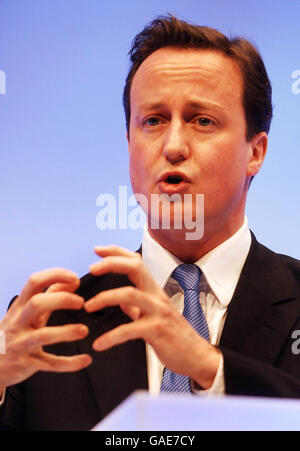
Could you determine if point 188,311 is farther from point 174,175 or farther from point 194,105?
point 194,105

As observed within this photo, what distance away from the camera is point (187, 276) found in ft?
4.19

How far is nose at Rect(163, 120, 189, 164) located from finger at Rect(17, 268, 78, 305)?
0.38 metres

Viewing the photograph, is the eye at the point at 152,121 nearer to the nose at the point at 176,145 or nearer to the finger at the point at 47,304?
the nose at the point at 176,145

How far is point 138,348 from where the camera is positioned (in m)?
1.24

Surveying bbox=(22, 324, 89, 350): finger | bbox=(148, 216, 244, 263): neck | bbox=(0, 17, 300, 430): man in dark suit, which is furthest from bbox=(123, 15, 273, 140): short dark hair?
bbox=(22, 324, 89, 350): finger

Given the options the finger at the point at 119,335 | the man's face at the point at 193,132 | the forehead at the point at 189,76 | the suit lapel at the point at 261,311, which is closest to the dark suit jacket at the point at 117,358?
the suit lapel at the point at 261,311

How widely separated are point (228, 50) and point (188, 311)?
0.63m

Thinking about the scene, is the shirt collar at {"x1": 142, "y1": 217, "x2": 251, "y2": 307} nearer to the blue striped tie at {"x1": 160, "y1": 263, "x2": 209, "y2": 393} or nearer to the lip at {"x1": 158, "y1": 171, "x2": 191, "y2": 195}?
the blue striped tie at {"x1": 160, "y1": 263, "x2": 209, "y2": 393}

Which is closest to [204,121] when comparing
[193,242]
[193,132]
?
[193,132]

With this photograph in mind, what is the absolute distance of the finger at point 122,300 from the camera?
90 centimetres

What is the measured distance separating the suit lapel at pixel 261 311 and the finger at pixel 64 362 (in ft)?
1.19

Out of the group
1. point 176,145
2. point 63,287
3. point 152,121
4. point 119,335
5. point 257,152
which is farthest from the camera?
point 257,152

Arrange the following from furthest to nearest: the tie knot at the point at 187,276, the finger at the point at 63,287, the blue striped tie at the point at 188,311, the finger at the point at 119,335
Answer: the tie knot at the point at 187,276 < the blue striped tie at the point at 188,311 < the finger at the point at 63,287 < the finger at the point at 119,335

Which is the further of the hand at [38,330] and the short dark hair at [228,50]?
the short dark hair at [228,50]
